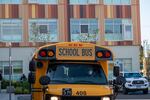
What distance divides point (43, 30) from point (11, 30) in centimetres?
345

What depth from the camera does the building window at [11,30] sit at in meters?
54.9

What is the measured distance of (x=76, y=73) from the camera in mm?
12562

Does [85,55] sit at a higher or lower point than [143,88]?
higher

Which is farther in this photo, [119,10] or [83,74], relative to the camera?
[119,10]

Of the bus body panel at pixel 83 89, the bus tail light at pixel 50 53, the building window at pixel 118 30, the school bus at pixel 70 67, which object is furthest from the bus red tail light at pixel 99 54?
the building window at pixel 118 30

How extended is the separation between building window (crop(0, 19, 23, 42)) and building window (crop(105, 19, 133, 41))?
9614mm

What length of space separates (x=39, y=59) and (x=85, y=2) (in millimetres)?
44191

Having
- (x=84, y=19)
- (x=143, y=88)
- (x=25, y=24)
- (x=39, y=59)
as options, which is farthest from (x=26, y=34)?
(x=39, y=59)

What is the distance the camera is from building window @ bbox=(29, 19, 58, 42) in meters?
54.3

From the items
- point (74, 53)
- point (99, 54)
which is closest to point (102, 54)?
point (99, 54)

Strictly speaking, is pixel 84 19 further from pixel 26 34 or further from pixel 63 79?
pixel 63 79

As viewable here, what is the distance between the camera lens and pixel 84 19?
56281 millimetres

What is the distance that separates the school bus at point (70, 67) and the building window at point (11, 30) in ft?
138

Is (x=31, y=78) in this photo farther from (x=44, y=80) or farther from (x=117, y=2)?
(x=117, y=2)
